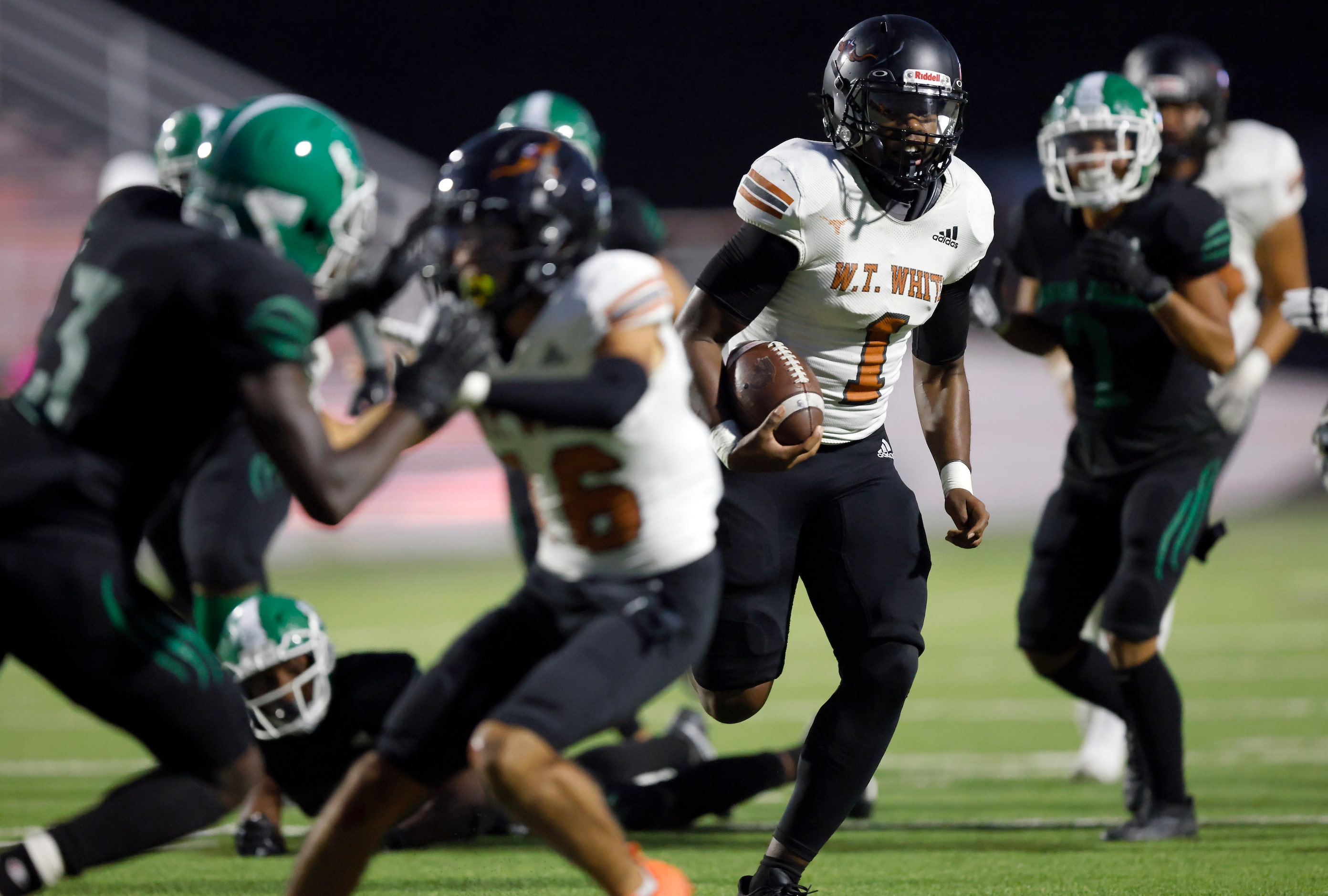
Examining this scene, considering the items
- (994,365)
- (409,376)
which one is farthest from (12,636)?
(994,365)

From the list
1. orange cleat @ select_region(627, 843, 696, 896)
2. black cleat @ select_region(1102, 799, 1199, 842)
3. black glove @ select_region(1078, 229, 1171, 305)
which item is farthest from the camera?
black glove @ select_region(1078, 229, 1171, 305)

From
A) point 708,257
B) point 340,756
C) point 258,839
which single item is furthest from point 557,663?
point 708,257

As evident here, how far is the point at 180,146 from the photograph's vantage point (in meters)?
4.97

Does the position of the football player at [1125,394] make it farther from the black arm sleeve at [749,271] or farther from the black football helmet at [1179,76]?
the black arm sleeve at [749,271]

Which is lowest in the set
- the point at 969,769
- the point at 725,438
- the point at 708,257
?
the point at 708,257

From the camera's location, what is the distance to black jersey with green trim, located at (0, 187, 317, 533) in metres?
2.73

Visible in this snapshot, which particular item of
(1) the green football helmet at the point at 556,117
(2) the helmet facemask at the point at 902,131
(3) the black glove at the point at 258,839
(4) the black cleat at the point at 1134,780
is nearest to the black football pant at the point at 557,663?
(2) the helmet facemask at the point at 902,131

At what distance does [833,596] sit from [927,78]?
1.19 m

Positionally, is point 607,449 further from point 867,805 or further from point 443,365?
point 867,805

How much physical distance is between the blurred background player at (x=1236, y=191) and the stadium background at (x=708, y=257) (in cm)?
121

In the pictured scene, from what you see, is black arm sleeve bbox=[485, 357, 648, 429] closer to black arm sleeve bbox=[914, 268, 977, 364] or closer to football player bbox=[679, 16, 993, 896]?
football player bbox=[679, 16, 993, 896]

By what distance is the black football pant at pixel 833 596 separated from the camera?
348 cm

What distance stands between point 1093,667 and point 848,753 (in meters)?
1.59

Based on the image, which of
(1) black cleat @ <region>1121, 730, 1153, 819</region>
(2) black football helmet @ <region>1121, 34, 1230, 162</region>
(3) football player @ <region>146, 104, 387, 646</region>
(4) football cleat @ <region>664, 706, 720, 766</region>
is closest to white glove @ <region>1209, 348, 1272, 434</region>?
(2) black football helmet @ <region>1121, 34, 1230, 162</region>
